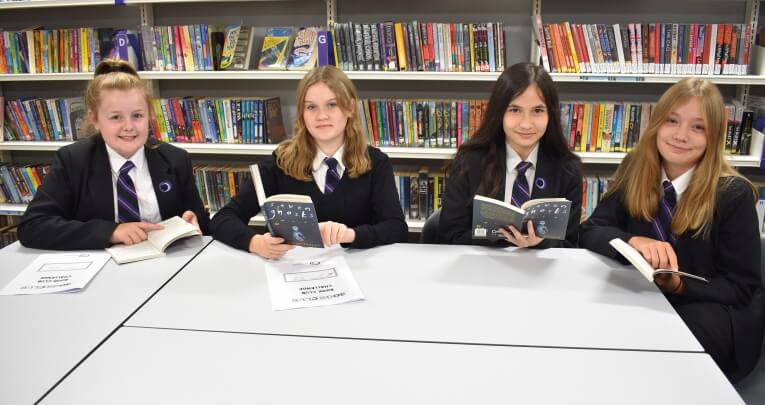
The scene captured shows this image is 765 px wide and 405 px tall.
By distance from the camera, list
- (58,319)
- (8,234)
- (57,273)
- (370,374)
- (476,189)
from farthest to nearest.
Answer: (8,234) < (476,189) < (57,273) < (58,319) < (370,374)

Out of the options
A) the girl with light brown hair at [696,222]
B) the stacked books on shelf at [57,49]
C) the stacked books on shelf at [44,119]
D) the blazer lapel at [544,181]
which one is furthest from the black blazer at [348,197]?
the stacked books on shelf at [44,119]

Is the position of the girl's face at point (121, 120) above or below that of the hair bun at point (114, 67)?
below

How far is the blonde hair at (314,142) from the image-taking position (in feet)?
5.69

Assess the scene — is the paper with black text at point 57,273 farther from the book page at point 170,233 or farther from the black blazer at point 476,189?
the black blazer at point 476,189

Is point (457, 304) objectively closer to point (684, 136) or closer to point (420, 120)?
point (684, 136)

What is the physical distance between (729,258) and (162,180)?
1.72 metres

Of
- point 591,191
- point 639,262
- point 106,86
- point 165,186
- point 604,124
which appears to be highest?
point 106,86

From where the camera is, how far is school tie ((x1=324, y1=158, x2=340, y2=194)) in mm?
1750

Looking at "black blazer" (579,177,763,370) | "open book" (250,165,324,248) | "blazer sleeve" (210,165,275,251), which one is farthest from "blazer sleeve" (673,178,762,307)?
"blazer sleeve" (210,165,275,251)

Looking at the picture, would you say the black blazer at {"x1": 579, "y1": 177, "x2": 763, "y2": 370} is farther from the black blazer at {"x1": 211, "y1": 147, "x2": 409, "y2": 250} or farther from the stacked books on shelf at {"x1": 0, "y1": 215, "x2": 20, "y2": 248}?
the stacked books on shelf at {"x1": 0, "y1": 215, "x2": 20, "y2": 248}

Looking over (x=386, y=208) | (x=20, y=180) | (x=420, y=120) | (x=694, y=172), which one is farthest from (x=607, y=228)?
(x=20, y=180)

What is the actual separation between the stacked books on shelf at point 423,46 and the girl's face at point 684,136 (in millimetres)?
1165

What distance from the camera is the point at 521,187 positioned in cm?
178

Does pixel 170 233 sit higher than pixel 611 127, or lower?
lower
